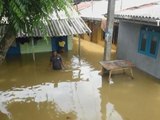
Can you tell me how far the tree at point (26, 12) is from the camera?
14.2ft

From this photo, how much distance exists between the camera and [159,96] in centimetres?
859

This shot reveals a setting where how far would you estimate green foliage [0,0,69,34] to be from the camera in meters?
4.34

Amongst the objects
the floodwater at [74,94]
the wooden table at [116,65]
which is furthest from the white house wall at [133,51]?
the wooden table at [116,65]

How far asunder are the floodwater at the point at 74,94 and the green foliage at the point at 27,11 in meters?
3.45

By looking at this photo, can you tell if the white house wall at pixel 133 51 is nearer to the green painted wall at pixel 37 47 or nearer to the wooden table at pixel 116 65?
the wooden table at pixel 116 65

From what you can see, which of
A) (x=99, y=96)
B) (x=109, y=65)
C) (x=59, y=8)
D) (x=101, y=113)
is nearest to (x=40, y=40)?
(x=109, y=65)

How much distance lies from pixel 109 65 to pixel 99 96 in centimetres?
208

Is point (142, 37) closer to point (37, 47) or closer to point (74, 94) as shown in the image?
point (74, 94)

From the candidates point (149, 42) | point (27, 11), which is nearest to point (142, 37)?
point (149, 42)

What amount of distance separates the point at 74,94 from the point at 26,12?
4.86m

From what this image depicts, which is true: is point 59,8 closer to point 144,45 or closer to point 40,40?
point 144,45

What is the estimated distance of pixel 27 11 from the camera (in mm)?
4797

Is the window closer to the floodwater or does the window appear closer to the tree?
the floodwater

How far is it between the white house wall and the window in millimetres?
255
